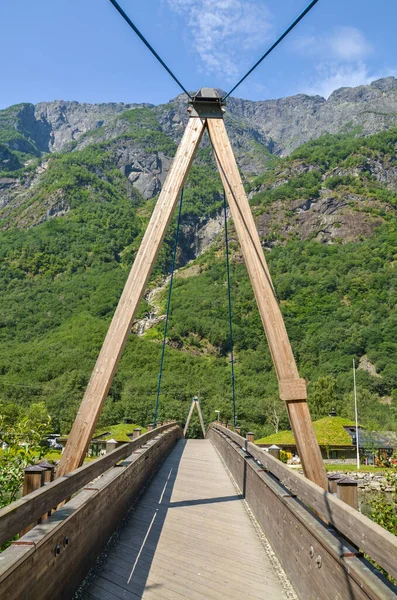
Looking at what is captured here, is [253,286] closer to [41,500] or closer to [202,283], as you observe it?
[41,500]

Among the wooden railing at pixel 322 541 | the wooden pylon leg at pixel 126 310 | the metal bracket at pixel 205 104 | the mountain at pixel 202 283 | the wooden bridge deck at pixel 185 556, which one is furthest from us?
the mountain at pixel 202 283

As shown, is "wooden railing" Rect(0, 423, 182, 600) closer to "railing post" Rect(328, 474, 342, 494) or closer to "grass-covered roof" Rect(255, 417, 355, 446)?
"railing post" Rect(328, 474, 342, 494)

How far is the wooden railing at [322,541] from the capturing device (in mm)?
2227

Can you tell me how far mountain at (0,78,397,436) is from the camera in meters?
75.0

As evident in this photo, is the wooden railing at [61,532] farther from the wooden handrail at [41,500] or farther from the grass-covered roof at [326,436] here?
the grass-covered roof at [326,436]

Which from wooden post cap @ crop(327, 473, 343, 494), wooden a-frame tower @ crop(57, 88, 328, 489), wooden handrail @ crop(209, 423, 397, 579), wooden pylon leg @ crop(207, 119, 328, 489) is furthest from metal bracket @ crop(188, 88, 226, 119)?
wooden post cap @ crop(327, 473, 343, 494)

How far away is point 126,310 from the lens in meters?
5.51

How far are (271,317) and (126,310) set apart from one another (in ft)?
5.10

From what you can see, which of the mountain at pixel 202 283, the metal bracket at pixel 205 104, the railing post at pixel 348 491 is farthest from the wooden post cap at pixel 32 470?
the mountain at pixel 202 283

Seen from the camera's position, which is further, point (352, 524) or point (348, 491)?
point (348, 491)

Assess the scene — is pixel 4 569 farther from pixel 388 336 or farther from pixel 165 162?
pixel 165 162

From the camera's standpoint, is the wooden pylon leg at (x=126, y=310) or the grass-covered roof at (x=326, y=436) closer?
the wooden pylon leg at (x=126, y=310)

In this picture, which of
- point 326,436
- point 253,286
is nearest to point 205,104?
point 253,286

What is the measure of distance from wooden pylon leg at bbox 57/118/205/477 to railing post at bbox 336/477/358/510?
2605 mm
